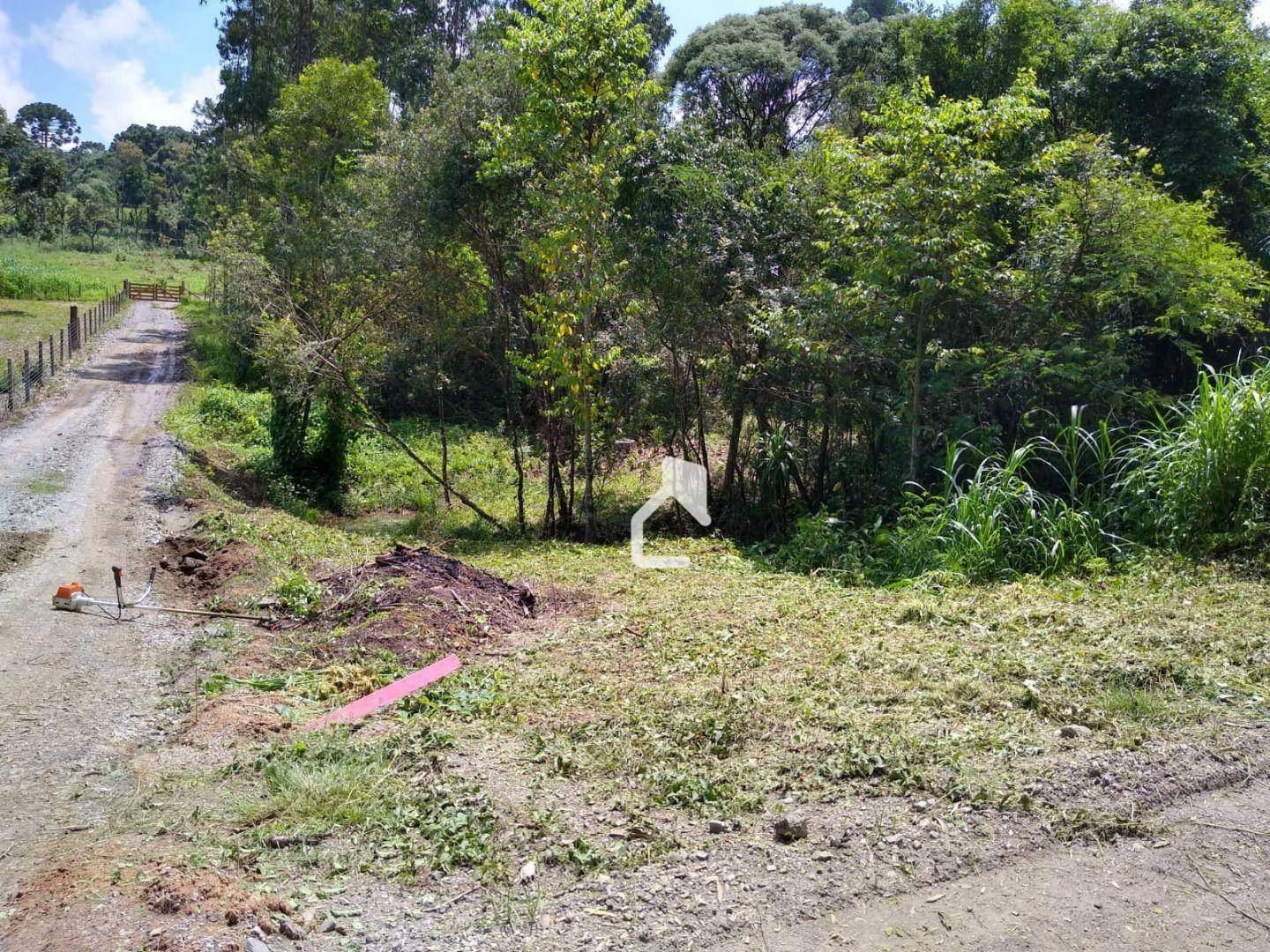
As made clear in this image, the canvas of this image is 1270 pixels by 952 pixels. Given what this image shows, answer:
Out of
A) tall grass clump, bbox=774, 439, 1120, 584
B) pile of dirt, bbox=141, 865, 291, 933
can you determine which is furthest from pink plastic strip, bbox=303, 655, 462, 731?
tall grass clump, bbox=774, 439, 1120, 584

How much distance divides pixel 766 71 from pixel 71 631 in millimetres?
20206

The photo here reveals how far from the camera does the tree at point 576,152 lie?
34.2 feet

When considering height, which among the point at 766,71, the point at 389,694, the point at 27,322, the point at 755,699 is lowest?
the point at 389,694

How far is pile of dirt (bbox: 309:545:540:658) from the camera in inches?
254

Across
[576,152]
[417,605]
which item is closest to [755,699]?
[417,605]

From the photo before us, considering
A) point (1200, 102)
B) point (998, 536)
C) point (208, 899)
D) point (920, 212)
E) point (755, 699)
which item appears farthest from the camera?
point (1200, 102)

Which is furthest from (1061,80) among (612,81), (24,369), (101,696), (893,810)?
(24,369)

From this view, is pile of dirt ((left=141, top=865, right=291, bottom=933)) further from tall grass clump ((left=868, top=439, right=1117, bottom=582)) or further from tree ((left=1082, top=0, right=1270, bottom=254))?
tree ((left=1082, top=0, right=1270, bottom=254))

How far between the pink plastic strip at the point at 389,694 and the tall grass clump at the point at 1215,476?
5339 mm

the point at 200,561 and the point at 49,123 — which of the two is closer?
the point at 200,561

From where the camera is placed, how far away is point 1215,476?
6.74 meters

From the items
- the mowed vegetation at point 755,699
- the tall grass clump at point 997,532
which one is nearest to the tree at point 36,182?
the mowed vegetation at point 755,699

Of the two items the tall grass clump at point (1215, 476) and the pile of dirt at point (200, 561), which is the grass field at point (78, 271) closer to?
the pile of dirt at point (200, 561)

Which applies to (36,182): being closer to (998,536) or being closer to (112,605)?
(112,605)
